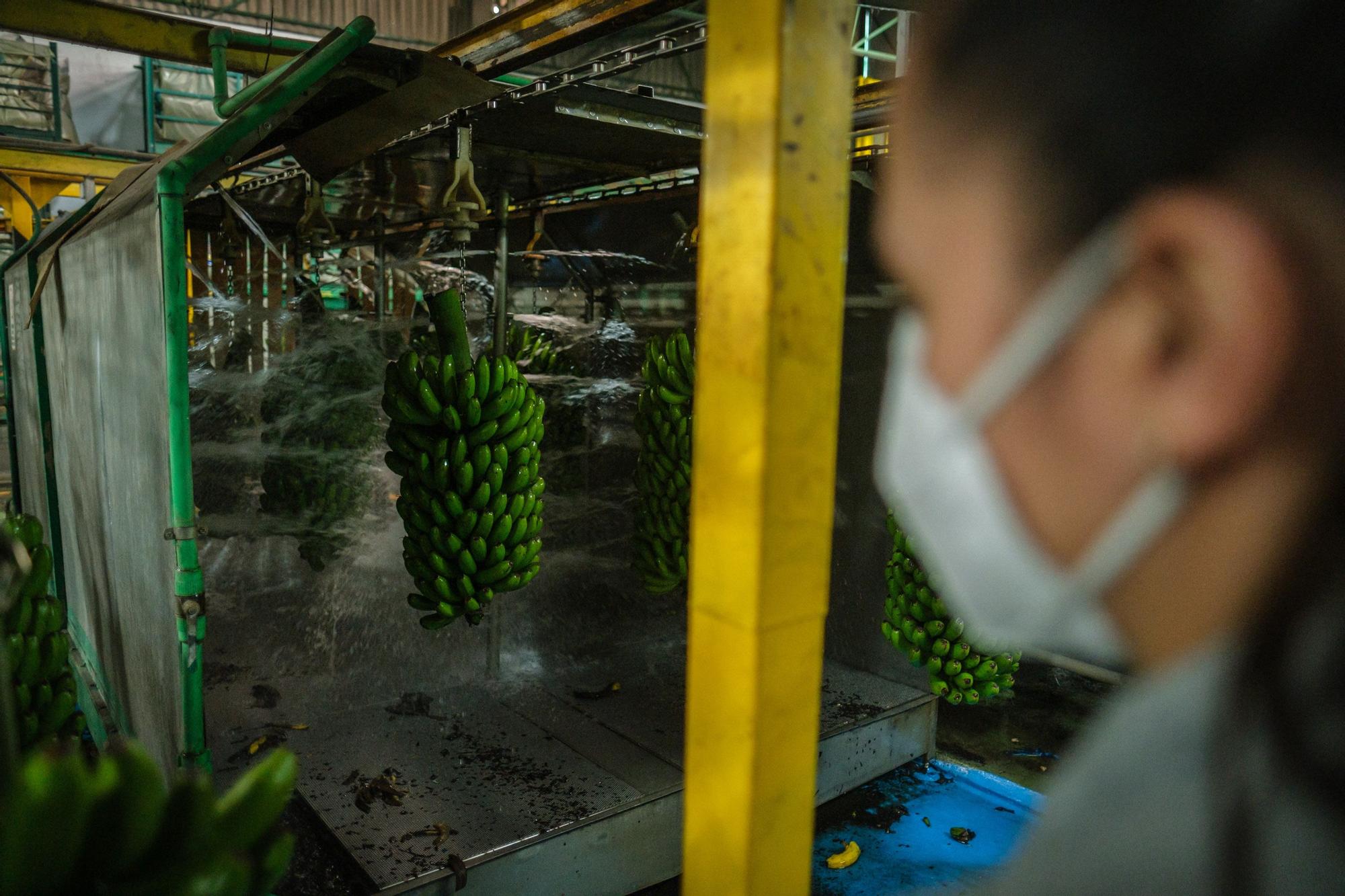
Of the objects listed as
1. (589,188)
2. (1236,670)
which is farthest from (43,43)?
(1236,670)

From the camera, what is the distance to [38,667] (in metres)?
2.52

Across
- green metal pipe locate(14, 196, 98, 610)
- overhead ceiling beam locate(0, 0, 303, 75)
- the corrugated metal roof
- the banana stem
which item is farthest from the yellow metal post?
green metal pipe locate(14, 196, 98, 610)

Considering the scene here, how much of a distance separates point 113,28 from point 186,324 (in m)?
1.56

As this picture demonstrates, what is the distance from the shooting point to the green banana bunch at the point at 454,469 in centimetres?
282

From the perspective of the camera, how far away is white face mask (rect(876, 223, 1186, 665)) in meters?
0.56

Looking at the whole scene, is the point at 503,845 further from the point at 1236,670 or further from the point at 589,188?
the point at 589,188

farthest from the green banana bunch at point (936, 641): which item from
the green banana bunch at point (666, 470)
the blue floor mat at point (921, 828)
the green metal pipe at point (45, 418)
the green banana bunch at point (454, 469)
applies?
the green metal pipe at point (45, 418)

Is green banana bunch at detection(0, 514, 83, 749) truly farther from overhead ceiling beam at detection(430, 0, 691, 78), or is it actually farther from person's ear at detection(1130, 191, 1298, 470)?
person's ear at detection(1130, 191, 1298, 470)

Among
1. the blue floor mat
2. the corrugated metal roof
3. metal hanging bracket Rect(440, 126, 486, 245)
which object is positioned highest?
the corrugated metal roof

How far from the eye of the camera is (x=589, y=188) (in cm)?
419

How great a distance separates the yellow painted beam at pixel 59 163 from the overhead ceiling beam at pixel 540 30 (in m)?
4.29

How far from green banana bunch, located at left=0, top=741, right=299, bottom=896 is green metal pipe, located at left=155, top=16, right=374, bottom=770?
102 cm

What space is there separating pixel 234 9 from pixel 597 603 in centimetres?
340

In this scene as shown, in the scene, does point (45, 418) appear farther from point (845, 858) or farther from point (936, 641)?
point (936, 641)
